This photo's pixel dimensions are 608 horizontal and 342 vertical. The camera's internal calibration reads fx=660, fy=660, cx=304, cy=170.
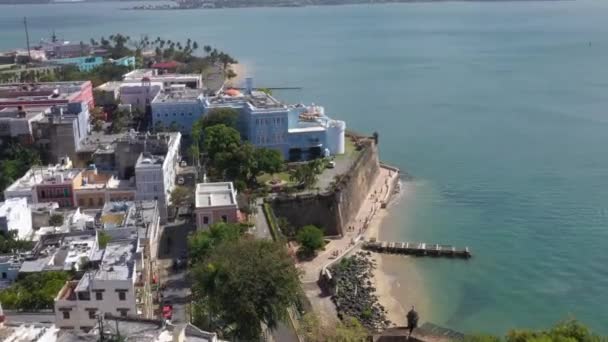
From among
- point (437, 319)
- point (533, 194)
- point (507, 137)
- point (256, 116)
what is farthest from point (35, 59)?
point (437, 319)

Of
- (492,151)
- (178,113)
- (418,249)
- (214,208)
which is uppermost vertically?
(178,113)

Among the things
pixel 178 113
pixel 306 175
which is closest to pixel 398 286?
pixel 306 175

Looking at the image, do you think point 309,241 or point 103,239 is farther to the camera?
point 309,241

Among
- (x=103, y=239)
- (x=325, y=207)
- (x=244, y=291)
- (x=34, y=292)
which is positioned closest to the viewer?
(x=34, y=292)

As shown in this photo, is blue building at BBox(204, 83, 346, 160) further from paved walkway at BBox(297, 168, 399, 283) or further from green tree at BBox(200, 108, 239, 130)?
paved walkway at BBox(297, 168, 399, 283)

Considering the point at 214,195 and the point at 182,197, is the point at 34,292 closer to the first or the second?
the point at 214,195

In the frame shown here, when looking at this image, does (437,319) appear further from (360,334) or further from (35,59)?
(35,59)

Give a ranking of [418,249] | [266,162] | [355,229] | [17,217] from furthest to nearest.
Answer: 1. [266,162]
2. [355,229]
3. [418,249]
4. [17,217]

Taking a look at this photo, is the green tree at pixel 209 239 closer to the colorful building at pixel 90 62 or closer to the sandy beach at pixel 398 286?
the sandy beach at pixel 398 286

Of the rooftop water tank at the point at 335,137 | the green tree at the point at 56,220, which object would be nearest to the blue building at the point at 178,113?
the rooftop water tank at the point at 335,137
